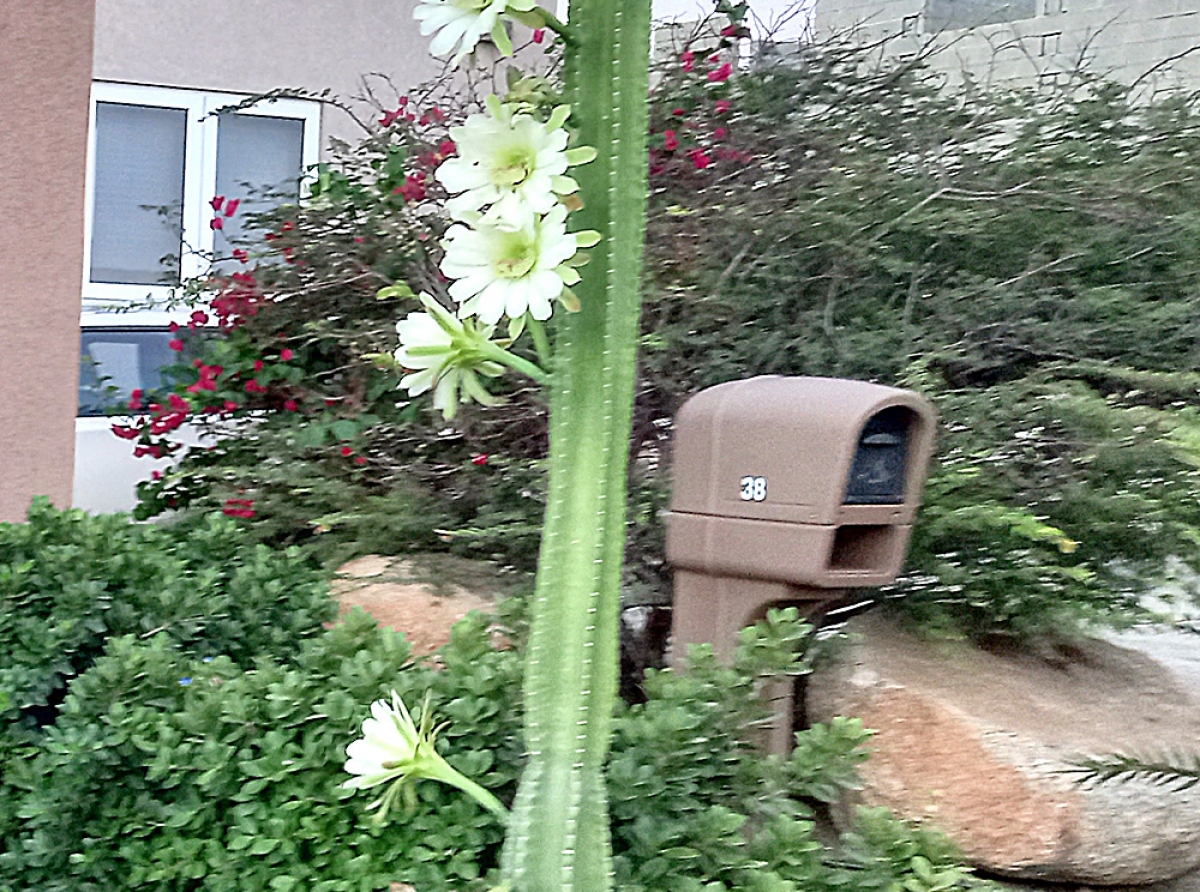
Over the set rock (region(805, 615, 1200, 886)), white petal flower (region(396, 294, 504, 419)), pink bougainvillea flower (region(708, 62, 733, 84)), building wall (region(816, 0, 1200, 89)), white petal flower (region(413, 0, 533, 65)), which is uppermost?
building wall (region(816, 0, 1200, 89))

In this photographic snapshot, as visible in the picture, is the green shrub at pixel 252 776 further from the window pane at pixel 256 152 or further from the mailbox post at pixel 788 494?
the window pane at pixel 256 152

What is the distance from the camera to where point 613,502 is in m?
1.45

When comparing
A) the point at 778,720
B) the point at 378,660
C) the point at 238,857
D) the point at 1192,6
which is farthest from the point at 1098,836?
the point at 1192,6

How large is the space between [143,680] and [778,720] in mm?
1256

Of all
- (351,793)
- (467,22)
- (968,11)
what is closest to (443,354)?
(467,22)

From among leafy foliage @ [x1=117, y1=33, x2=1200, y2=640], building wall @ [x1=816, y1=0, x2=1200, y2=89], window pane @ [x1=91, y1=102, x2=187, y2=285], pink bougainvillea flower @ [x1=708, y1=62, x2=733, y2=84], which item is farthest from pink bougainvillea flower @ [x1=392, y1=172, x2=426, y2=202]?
building wall @ [x1=816, y1=0, x2=1200, y2=89]

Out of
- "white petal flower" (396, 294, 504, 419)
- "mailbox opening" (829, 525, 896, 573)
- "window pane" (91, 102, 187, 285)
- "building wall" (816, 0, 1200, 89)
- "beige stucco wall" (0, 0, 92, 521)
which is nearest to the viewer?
"white petal flower" (396, 294, 504, 419)

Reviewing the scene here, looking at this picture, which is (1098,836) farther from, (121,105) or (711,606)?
(121,105)

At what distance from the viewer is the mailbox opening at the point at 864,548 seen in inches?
106

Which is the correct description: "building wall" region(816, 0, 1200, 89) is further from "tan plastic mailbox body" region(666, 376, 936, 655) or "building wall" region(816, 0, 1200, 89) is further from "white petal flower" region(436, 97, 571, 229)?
"white petal flower" region(436, 97, 571, 229)

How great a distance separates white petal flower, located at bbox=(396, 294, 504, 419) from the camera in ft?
4.55

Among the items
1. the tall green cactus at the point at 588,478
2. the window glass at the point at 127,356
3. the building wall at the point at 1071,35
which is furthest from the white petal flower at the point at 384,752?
the building wall at the point at 1071,35

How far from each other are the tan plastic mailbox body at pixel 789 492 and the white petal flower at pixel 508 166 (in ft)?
4.51

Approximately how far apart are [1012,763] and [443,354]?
1.89 m
